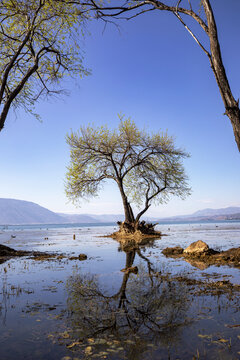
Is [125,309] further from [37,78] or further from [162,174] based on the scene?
[162,174]

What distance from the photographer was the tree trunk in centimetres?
568

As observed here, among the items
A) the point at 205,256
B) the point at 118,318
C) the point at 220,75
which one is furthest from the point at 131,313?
the point at 205,256

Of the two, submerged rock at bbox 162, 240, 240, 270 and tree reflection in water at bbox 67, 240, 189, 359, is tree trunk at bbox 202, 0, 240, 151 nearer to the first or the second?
tree reflection in water at bbox 67, 240, 189, 359

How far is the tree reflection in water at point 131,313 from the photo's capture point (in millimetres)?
3725

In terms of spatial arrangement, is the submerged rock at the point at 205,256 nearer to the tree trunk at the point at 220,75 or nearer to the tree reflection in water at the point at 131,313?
the tree reflection in water at the point at 131,313

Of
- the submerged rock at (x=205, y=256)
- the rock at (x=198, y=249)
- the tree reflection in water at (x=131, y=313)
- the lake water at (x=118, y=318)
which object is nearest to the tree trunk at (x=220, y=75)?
the lake water at (x=118, y=318)

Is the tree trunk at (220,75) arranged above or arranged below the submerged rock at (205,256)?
above

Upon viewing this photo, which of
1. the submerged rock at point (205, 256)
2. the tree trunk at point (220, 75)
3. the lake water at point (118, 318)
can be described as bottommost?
the submerged rock at point (205, 256)

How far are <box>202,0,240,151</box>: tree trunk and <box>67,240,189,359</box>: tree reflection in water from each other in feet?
13.4

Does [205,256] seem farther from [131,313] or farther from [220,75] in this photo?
[220,75]

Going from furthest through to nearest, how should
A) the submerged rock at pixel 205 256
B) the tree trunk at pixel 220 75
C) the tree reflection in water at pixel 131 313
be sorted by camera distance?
the submerged rock at pixel 205 256, the tree trunk at pixel 220 75, the tree reflection in water at pixel 131 313

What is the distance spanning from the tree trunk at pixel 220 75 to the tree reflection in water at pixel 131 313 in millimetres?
4099

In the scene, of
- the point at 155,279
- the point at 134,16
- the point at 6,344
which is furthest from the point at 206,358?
the point at 134,16

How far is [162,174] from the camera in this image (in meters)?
30.2
